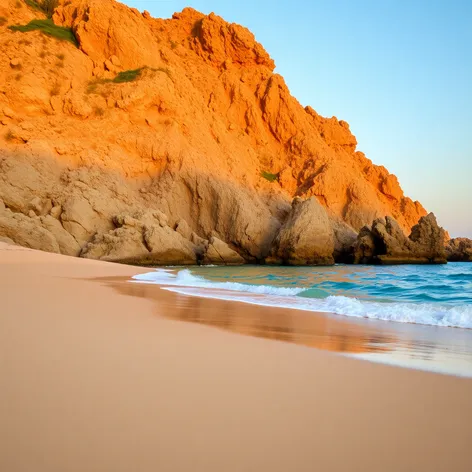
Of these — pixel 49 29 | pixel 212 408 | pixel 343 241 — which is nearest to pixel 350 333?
pixel 212 408

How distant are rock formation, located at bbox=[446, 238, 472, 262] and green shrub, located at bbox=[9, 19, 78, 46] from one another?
32.6 meters

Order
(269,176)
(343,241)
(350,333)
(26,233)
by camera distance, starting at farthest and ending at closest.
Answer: (269,176)
(343,241)
(26,233)
(350,333)

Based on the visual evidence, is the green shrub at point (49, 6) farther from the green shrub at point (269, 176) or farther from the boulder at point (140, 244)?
the boulder at point (140, 244)

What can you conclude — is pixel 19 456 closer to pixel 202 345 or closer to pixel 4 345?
pixel 4 345

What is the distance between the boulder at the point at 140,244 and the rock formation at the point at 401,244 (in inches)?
449

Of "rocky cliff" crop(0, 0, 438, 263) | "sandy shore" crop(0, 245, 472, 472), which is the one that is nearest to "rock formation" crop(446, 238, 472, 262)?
"rocky cliff" crop(0, 0, 438, 263)

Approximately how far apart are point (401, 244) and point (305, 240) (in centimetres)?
656

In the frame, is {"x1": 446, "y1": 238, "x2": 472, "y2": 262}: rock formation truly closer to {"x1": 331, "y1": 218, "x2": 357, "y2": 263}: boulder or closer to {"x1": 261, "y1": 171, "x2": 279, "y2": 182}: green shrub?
{"x1": 331, "y1": 218, "x2": 357, "y2": 263}: boulder

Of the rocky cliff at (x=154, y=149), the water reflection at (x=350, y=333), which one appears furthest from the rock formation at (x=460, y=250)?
the water reflection at (x=350, y=333)

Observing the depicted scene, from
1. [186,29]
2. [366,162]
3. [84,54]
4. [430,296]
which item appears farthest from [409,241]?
[186,29]

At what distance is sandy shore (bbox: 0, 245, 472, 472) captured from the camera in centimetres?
129

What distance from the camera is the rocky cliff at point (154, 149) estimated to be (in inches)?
840

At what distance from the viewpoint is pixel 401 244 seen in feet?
89.0

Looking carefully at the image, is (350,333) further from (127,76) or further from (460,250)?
(460,250)
